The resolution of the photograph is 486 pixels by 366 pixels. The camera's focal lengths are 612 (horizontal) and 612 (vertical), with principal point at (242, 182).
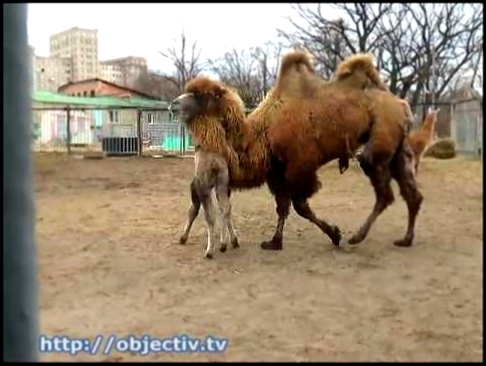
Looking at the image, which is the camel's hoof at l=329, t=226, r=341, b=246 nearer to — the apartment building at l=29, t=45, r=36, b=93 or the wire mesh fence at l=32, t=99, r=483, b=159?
the wire mesh fence at l=32, t=99, r=483, b=159

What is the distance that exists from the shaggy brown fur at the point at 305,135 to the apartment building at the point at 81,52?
31 cm

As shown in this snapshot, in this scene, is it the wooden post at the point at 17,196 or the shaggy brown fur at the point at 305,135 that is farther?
the shaggy brown fur at the point at 305,135

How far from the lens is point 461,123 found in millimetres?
1486

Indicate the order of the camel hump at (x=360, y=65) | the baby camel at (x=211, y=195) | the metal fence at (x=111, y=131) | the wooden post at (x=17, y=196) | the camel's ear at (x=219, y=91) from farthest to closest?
the baby camel at (x=211, y=195), the camel's ear at (x=219, y=91), the camel hump at (x=360, y=65), the metal fence at (x=111, y=131), the wooden post at (x=17, y=196)

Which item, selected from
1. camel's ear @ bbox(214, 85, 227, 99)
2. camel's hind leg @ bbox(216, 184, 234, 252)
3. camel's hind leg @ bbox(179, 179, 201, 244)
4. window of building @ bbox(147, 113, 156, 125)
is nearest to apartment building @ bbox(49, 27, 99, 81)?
window of building @ bbox(147, 113, 156, 125)

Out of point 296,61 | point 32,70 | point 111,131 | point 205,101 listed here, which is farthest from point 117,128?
point 296,61

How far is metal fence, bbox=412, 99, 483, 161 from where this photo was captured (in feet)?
4.68

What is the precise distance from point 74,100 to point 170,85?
34 cm

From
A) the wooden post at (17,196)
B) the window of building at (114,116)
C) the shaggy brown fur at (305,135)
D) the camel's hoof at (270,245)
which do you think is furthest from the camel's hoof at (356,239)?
the wooden post at (17,196)

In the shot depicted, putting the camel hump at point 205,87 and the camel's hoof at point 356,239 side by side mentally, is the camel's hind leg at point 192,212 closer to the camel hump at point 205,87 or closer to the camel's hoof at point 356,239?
the camel hump at point 205,87

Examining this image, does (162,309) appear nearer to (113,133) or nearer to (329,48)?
(113,133)

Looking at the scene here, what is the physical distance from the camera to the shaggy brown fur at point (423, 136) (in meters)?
1.49

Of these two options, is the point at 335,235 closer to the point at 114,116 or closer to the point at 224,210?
the point at 224,210

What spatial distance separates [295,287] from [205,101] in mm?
685
